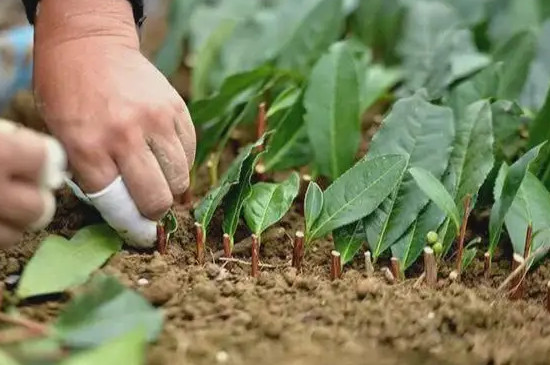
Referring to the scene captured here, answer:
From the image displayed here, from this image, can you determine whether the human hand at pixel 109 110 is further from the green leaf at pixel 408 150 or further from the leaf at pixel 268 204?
the green leaf at pixel 408 150

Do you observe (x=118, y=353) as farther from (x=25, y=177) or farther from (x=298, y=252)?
(x=298, y=252)

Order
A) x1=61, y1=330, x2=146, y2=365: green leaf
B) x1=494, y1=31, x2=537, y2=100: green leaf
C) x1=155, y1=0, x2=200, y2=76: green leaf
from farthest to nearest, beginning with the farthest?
1. x1=155, y1=0, x2=200, y2=76: green leaf
2. x1=494, y1=31, x2=537, y2=100: green leaf
3. x1=61, y1=330, x2=146, y2=365: green leaf

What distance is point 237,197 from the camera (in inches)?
32.8

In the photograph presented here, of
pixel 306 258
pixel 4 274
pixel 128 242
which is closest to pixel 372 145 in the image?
pixel 306 258

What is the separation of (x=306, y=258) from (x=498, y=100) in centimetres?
28

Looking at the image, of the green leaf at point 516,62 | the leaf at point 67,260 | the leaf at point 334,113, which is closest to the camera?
the leaf at point 67,260

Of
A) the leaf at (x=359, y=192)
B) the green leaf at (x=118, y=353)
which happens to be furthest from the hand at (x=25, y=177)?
the leaf at (x=359, y=192)

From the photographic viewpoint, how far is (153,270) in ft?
2.47

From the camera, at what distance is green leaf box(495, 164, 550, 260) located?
83 centimetres

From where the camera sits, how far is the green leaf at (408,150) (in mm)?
826

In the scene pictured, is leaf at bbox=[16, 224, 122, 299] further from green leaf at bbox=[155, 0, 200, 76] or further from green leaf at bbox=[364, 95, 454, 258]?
green leaf at bbox=[155, 0, 200, 76]

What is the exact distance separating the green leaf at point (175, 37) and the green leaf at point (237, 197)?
1.29 feet

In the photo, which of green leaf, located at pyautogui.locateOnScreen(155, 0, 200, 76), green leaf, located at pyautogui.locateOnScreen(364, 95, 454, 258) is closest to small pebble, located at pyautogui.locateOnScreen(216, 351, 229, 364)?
green leaf, located at pyautogui.locateOnScreen(364, 95, 454, 258)

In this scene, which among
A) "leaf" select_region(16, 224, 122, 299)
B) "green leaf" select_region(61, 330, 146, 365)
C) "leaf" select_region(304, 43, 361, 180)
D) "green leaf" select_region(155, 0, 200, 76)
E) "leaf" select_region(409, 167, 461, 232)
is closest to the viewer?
"green leaf" select_region(61, 330, 146, 365)
